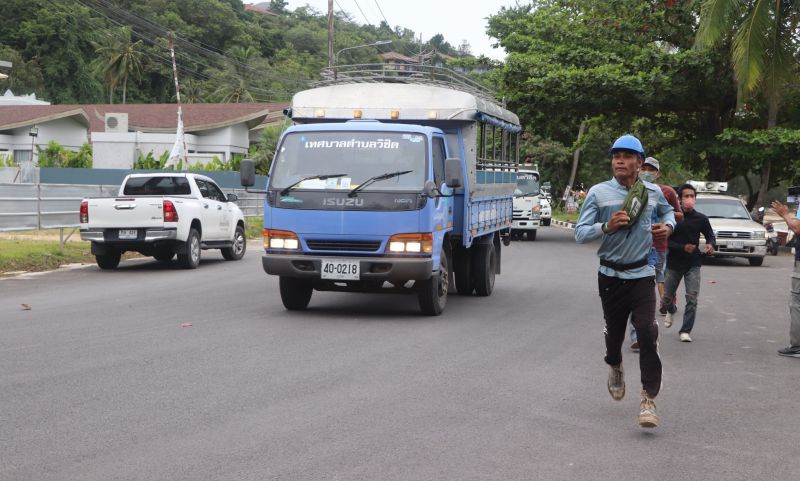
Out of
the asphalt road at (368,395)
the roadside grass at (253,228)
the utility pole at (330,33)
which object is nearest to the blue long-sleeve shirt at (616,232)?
the asphalt road at (368,395)

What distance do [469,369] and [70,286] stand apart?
9277 mm

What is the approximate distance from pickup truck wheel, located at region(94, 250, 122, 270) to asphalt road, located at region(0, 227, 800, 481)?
16.0ft

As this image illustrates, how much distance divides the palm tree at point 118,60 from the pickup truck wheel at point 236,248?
199 ft

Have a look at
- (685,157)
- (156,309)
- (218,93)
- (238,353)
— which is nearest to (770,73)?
(685,157)

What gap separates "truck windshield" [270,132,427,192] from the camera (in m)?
12.4

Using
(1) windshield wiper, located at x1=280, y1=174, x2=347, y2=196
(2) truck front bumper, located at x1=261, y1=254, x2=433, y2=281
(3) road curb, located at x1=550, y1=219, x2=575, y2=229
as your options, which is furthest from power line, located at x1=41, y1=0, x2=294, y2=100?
(2) truck front bumper, located at x1=261, y1=254, x2=433, y2=281

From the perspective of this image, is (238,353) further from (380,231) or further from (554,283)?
(554,283)

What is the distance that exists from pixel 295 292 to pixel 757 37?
17022 millimetres

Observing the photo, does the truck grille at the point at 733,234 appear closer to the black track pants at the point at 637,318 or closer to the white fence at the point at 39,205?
the white fence at the point at 39,205

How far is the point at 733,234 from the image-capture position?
960 inches

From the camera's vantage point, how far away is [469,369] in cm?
913

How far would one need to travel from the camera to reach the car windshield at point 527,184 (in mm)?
34469

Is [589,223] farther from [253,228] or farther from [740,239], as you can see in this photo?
[253,228]

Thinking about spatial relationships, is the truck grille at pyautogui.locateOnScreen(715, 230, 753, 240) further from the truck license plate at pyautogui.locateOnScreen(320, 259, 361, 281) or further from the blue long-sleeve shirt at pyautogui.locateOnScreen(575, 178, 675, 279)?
the blue long-sleeve shirt at pyautogui.locateOnScreen(575, 178, 675, 279)
